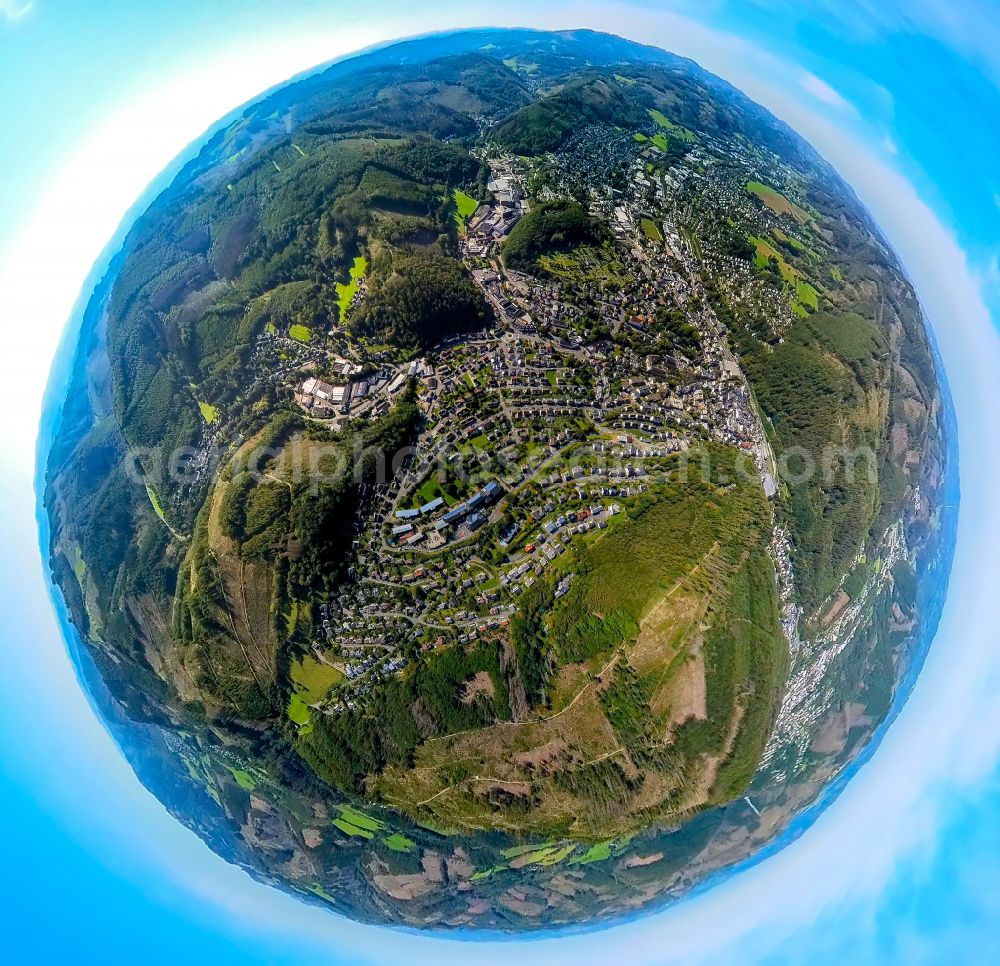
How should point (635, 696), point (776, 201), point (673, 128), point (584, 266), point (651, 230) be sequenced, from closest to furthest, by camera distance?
point (635, 696) → point (584, 266) → point (651, 230) → point (776, 201) → point (673, 128)

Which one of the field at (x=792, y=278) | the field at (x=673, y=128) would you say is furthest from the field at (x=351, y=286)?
the field at (x=792, y=278)

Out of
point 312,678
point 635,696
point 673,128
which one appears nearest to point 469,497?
point 312,678

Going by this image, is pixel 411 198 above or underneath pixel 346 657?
above

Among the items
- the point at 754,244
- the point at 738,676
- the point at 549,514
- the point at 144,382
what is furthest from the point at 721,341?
the point at 144,382

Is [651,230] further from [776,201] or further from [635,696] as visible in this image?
[635,696]

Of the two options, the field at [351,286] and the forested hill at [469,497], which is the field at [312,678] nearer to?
the forested hill at [469,497]

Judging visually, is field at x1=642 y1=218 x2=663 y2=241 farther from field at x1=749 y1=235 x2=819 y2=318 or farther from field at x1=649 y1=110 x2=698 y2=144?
field at x1=649 y1=110 x2=698 y2=144

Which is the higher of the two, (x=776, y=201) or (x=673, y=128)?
(x=673, y=128)

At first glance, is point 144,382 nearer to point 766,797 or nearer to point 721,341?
point 721,341
